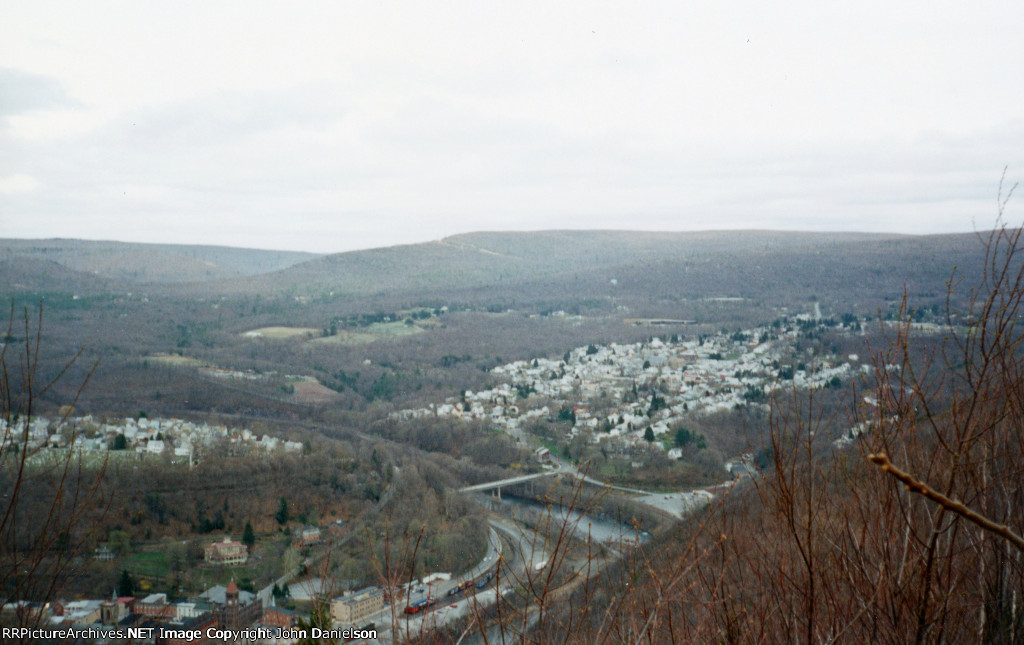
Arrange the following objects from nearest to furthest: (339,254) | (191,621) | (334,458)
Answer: (191,621), (334,458), (339,254)

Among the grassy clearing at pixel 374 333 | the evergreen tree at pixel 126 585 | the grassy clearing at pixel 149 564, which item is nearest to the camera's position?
the evergreen tree at pixel 126 585

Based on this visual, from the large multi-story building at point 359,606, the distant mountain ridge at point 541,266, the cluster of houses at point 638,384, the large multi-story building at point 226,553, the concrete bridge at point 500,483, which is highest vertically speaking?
the distant mountain ridge at point 541,266

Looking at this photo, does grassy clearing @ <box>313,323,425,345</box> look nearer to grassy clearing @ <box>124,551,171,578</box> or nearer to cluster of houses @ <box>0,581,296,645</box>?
grassy clearing @ <box>124,551,171,578</box>

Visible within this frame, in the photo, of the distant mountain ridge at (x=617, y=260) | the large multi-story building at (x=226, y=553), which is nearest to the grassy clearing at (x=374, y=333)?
the distant mountain ridge at (x=617, y=260)

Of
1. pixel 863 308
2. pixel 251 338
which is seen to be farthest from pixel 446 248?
pixel 863 308

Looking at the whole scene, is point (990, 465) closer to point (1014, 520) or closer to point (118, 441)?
point (1014, 520)

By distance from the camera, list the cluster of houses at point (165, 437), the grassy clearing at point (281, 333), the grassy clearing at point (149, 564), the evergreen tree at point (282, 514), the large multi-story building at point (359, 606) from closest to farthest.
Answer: the large multi-story building at point (359, 606) → the grassy clearing at point (149, 564) → the evergreen tree at point (282, 514) → the cluster of houses at point (165, 437) → the grassy clearing at point (281, 333)

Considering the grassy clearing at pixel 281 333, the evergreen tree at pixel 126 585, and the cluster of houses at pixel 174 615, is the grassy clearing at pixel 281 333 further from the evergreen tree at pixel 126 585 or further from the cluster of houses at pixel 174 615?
the cluster of houses at pixel 174 615
